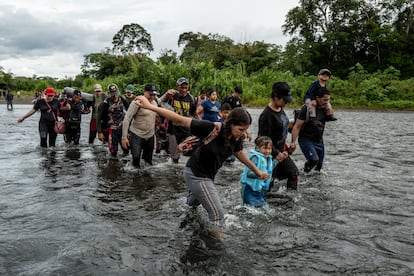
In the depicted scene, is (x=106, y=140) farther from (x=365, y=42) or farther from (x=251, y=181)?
(x=365, y=42)

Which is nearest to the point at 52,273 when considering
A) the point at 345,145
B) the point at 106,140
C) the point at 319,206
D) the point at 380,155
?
the point at 319,206

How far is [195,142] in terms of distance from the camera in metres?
4.44

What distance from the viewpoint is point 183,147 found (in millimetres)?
4484

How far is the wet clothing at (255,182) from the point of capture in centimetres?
538

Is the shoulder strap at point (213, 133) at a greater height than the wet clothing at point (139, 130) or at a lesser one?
greater

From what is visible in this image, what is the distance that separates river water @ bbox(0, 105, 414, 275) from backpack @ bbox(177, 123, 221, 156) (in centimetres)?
111

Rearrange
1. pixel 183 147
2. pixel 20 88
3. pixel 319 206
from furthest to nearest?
pixel 20 88
pixel 319 206
pixel 183 147

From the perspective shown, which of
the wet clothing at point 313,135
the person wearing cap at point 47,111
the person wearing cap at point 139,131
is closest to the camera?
the wet clothing at point 313,135

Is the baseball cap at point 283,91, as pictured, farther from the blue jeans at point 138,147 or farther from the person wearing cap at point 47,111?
the person wearing cap at point 47,111

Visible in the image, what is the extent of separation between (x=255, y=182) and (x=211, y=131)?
144 cm

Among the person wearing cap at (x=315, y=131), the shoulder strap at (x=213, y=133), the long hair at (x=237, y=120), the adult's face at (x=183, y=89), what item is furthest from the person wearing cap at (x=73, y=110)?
the long hair at (x=237, y=120)

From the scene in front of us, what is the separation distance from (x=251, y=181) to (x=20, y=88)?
205ft

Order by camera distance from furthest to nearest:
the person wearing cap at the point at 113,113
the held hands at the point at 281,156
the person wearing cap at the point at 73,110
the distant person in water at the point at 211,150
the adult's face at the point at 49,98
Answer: the person wearing cap at the point at 73,110
the adult's face at the point at 49,98
the person wearing cap at the point at 113,113
the held hands at the point at 281,156
the distant person in water at the point at 211,150

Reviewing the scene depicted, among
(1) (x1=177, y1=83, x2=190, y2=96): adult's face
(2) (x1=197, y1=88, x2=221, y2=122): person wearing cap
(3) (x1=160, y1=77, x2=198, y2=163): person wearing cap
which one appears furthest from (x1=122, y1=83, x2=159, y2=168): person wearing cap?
(2) (x1=197, y1=88, x2=221, y2=122): person wearing cap
